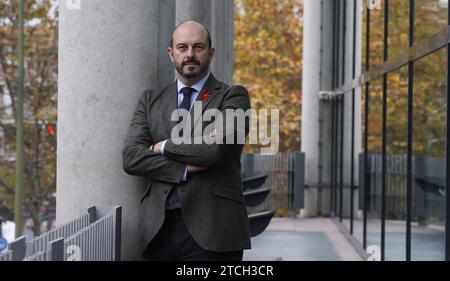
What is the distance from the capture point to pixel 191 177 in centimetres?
420

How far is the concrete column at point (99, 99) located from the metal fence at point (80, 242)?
0.68 ft

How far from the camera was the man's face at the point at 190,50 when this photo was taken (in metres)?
4.18

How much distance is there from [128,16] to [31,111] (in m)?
21.3

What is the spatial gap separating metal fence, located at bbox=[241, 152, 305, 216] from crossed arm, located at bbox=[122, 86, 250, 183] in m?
14.5

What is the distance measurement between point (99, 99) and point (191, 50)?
21.1 inches

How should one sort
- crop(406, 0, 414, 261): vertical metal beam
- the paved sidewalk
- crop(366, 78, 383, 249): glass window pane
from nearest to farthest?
crop(406, 0, 414, 261): vertical metal beam → crop(366, 78, 383, 249): glass window pane → the paved sidewalk

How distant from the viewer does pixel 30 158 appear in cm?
2539

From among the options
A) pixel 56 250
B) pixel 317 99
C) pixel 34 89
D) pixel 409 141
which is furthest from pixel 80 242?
pixel 34 89

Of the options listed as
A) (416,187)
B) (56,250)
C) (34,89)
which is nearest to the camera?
(56,250)

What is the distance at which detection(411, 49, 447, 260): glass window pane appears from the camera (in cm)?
667

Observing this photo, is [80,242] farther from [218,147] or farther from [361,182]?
[361,182]

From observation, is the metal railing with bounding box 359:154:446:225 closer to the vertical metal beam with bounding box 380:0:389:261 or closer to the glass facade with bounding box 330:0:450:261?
the glass facade with bounding box 330:0:450:261

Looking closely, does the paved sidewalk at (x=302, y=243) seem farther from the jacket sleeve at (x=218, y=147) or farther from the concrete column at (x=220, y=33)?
the jacket sleeve at (x=218, y=147)

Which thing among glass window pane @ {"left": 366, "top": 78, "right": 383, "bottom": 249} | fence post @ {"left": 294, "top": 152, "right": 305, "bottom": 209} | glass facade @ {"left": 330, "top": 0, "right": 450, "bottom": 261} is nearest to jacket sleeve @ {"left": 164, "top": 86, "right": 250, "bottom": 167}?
glass facade @ {"left": 330, "top": 0, "right": 450, "bottom": 261}
